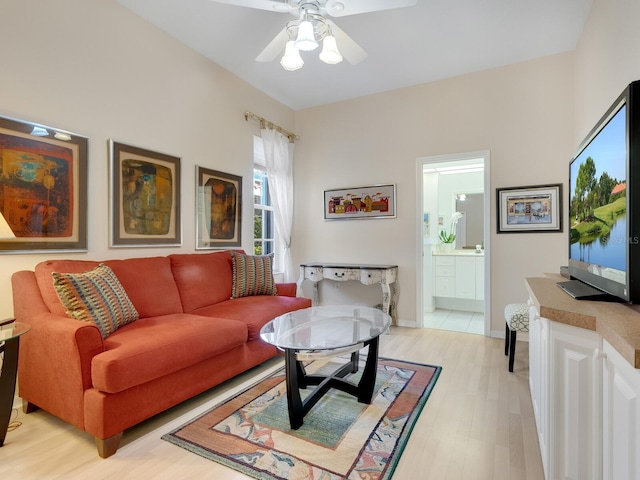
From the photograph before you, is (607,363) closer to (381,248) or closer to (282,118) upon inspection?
(381,248)

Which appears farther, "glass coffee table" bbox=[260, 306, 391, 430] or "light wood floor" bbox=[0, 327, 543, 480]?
"glass coffee table" bbox=[260, 306, 391, 430]

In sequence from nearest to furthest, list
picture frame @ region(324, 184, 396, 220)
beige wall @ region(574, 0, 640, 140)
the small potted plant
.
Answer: beige wall @ region(574, 0, 640, 140)
picture frame @ region(324, 184, 396, 220)
the small potted plant

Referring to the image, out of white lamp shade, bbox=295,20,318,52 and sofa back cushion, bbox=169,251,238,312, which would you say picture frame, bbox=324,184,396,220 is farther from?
white lamp shade, bbox=295,20,318,52

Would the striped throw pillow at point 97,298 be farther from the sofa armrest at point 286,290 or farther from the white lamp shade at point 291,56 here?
the white lamp shade at point 291,56

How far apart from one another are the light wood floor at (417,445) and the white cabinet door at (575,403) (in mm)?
358

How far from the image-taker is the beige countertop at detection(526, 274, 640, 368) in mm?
830


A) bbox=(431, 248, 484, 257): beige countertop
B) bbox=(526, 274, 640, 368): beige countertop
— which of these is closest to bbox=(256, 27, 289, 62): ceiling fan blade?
bbox=(526, 274, 640, 368): beige countertop

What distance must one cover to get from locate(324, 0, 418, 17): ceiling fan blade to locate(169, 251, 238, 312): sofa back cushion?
2223mm

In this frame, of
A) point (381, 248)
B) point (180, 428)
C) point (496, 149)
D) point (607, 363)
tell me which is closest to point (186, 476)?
point (180, 428)

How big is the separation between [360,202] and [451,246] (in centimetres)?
200

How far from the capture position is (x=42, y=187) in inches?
85.1

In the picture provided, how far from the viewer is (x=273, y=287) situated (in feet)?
11.1

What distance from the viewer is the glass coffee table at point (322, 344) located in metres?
1.84

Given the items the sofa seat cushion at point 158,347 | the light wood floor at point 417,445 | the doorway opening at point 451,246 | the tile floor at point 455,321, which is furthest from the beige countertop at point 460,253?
the sofa seat cushion at point 158,347
